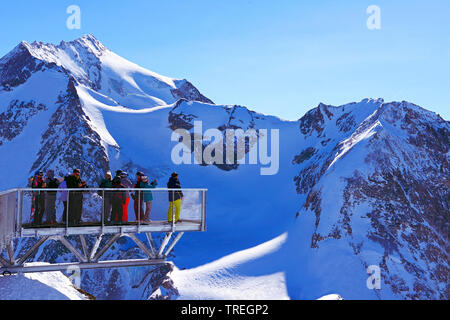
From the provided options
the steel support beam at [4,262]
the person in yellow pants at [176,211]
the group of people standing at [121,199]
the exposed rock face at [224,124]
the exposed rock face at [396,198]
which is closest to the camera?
the steel support beam at [4,262]

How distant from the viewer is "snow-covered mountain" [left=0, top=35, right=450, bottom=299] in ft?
235

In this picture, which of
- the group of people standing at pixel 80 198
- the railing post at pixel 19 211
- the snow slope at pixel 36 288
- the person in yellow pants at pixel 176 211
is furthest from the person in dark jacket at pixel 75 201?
the person in yellow pants at pixel 176 211

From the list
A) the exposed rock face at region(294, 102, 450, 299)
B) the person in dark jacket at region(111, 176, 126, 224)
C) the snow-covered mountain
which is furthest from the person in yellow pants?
the exposed rock face at region(294, 102, 450, 299)

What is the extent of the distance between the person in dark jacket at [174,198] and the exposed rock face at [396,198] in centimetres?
5075

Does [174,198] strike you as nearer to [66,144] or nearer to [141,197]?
[141,197]

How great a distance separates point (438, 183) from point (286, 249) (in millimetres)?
28474

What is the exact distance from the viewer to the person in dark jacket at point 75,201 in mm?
20766

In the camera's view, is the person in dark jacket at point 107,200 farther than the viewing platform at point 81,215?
Yes

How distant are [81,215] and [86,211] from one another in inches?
11.7

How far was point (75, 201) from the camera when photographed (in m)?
20.8

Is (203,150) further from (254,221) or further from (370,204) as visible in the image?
(370,204)

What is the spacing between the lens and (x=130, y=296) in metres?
79.3

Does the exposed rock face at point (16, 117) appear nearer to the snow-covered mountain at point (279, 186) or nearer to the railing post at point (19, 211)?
the snow-covered mountain at point (279, 186)

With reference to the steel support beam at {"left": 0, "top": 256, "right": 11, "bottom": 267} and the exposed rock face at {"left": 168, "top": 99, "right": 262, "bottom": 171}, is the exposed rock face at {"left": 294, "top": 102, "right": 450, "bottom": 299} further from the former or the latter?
the steel support beam at {"left": 0, "top": 256, "right": 11, "bottom": 267}
